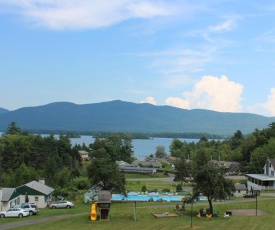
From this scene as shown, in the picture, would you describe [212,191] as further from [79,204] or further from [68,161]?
[68,161]

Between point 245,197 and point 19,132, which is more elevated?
point 19,132

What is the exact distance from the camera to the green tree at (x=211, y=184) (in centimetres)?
4097

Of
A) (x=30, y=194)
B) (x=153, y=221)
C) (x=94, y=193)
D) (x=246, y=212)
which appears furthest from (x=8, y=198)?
(x=246, y=212)

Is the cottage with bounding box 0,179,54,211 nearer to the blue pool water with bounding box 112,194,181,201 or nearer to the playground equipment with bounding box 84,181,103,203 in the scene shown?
the playground equipment with bounding box 84,181,103,203

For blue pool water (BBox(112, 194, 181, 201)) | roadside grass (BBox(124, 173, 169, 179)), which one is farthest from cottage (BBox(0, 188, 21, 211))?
roadside grass (BBox(124, 173, 169, 179))

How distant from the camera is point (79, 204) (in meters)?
54.1

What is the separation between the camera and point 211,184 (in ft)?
134

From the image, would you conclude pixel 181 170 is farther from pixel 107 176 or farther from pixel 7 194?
pixel 7 194

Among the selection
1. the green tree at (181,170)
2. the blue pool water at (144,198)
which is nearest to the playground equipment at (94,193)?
the blue pool water at (144,198)

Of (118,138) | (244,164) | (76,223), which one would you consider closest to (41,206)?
(76,223)

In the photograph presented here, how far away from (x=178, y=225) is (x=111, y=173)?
18391 mm

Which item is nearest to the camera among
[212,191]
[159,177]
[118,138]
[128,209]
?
[212,191]

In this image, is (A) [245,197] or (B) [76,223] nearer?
(B) [76,223]

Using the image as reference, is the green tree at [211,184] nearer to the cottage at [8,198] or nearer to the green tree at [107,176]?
the green tree at [107,176]
